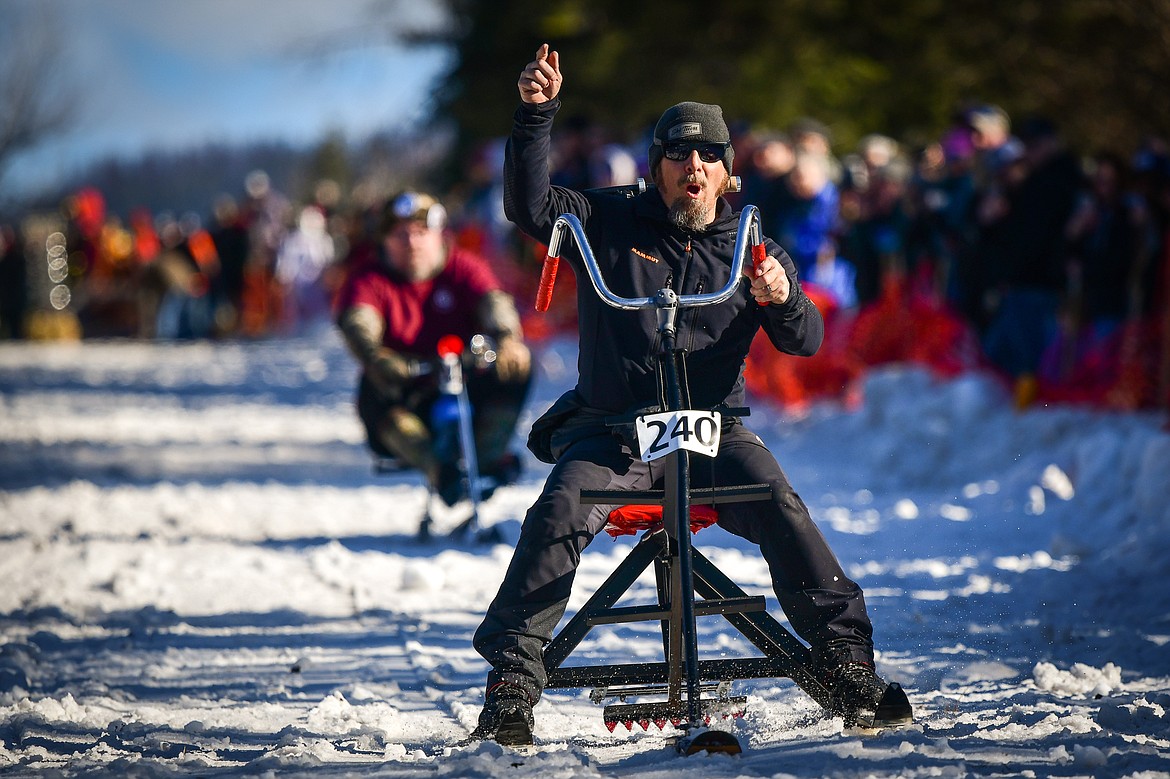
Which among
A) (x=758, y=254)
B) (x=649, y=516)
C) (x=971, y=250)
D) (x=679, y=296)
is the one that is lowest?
(x=649, y=516)

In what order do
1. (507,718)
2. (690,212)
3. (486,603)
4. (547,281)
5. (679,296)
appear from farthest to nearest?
1. (486,603)
2. (690,212)
3. (547,281)
4. (679,296)
5. (507,718)

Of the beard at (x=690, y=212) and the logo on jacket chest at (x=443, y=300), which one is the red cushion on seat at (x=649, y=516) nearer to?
the beard at (x=690, y=212)

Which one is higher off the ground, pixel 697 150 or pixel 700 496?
pixel 697 150

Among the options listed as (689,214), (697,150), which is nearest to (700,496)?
(689,214)

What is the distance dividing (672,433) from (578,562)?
52 centimetres

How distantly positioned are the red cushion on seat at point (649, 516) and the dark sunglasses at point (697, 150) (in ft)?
3.65

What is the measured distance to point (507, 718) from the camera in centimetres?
427

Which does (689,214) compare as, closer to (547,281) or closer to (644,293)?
(644,293)

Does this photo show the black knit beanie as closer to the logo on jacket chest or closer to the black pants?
the black pants

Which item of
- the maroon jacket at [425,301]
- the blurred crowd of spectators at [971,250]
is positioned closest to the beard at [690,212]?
the maroon jacket at [425,301]

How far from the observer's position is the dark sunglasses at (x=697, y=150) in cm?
462

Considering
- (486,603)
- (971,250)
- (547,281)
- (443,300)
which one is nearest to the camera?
(547,281)

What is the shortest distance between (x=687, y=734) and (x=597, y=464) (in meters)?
0.91

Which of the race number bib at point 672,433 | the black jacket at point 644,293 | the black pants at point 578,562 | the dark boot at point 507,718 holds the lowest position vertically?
the dark boot at point 507,718
